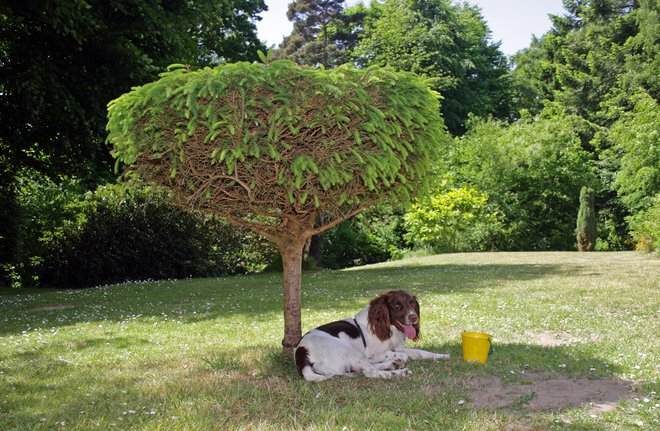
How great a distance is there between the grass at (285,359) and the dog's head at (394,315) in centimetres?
44

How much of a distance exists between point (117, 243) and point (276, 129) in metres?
16.1

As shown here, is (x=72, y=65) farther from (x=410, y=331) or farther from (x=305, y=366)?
(x=410, y=331)

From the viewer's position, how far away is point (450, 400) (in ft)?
14.8

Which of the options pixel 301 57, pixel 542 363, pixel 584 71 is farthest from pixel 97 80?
pixel 584 71

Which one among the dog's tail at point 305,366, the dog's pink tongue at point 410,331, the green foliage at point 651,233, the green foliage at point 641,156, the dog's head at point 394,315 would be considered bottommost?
the dog's tail at point 305,366

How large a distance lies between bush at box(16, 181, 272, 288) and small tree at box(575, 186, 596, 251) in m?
15.5

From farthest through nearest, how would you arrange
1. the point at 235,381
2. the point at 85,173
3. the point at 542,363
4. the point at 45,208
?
the point at 45,208, the point at 85,173, the point at 542,363, the point at 235,381

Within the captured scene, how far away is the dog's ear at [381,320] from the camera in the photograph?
218 inches

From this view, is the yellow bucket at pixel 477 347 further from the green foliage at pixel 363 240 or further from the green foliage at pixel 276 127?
the green foliage at pixel 363 240

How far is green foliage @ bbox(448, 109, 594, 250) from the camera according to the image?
2780cm

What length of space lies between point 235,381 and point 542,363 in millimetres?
3046

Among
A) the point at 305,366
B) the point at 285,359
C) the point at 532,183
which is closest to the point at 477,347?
the point at 305,366

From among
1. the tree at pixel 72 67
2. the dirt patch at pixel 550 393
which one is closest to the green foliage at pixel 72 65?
the tree at pixel 72 67

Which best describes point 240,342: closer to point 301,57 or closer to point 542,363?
point 542,363
